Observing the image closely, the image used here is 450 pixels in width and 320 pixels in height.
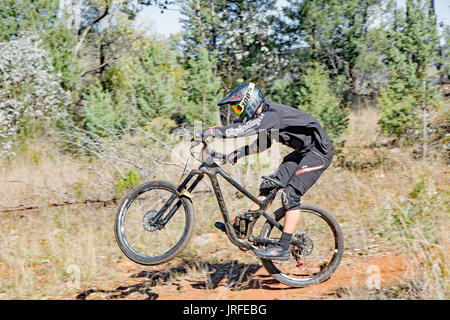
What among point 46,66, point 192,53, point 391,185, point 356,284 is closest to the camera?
point 356,284

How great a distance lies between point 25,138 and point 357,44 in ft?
39.6

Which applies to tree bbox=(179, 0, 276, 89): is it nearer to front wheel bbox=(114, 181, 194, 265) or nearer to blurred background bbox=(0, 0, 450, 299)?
blurred background bbox=(0, 0, 450, 299)

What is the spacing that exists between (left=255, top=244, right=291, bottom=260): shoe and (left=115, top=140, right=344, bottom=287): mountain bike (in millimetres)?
71

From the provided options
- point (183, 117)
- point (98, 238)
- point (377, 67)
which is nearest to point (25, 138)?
point (183, 117)

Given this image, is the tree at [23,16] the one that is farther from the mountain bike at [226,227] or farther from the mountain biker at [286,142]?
the mountain biker at [286,142]

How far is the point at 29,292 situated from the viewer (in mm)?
4809

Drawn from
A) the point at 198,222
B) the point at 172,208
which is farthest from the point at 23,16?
the point at 172,208

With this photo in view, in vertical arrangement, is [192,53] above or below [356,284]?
above

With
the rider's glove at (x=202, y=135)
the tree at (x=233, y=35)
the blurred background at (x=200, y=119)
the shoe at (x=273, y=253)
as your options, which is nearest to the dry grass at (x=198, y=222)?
the blurred background at (x=200, y=119)

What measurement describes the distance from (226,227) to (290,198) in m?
0.75

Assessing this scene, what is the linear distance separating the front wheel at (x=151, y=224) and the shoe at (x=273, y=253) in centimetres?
81

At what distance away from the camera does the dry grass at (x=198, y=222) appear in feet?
15.5

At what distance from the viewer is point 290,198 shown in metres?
4.28
